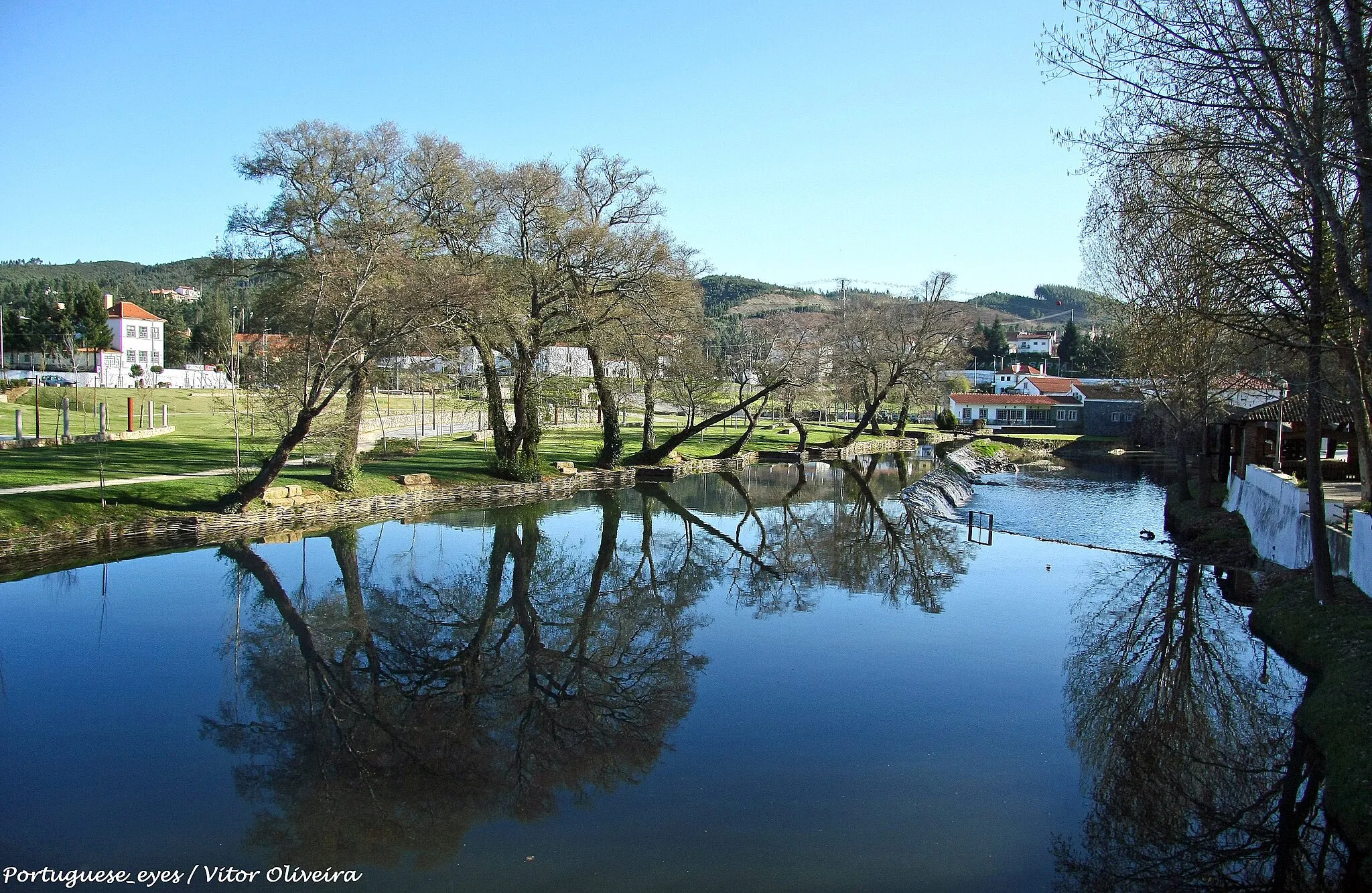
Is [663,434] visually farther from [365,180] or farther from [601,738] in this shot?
[601,738]

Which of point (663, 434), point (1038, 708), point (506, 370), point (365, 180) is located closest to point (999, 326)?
point (663, 434)

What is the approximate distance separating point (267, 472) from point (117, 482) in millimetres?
3840

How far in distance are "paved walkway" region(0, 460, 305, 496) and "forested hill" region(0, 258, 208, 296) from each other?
378 ft

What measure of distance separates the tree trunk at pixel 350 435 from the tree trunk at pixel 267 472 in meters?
2.11

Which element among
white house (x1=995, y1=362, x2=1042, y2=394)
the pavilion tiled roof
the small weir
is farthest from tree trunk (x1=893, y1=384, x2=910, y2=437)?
white house (x1=995, y1=362, x2=1042, y2=394)

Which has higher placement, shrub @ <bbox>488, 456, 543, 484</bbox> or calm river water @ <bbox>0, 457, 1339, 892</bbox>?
shrub @ <bbox>488, 456, 543, 484</bbox>

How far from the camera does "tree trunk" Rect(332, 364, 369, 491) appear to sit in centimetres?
2491

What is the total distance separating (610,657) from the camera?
13836 mm

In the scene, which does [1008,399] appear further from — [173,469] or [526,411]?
[173,469]

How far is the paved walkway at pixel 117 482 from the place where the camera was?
20.8 m

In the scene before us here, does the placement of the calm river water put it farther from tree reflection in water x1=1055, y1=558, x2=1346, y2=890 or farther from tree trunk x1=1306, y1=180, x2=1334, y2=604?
tree trunk x1=1306, y1=180, x2=1334, y2=604

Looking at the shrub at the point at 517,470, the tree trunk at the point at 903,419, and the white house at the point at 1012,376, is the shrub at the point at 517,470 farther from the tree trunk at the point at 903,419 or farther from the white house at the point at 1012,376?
the white house at the point at 1012,376

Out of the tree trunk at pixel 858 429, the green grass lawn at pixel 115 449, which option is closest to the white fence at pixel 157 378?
the green grass lawn at pixel 115 449

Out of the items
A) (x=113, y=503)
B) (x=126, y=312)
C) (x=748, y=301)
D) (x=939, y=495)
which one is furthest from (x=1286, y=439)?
(x=748, y=301)
